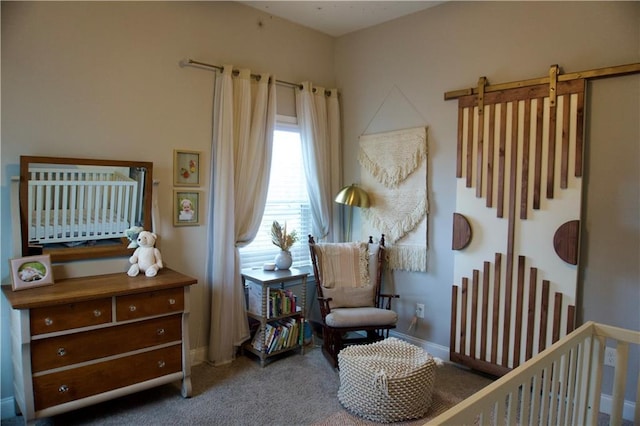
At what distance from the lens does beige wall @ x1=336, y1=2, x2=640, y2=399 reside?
2525mm

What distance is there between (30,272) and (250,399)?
1.51 metres

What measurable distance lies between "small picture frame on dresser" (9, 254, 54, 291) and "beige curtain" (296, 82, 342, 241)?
2150 mm

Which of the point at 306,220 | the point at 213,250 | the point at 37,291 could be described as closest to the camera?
the point at 37,291

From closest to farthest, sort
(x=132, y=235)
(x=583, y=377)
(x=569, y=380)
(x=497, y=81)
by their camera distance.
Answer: (x=569, y=380), (x=583, y=377), (x=132, y=235), (x=497, y=81)

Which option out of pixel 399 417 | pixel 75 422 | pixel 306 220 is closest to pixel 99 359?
pixel 75 422

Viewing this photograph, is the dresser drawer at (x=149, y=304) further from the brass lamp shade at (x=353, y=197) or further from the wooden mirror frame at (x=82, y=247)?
the brass lamp shade at (x=353, y=197)

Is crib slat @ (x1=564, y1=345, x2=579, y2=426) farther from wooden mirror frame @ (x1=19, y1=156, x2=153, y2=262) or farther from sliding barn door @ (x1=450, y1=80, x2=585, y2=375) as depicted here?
wooden mirror frame @ (x1=19, y1=156, x2=153, y2=262)

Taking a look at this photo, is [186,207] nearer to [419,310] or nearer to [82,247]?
[82,247]

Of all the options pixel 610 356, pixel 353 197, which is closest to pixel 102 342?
pixel 353 197

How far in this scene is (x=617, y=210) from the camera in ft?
8.39

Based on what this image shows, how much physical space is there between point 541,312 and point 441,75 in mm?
1911

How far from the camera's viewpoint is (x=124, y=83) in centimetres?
283

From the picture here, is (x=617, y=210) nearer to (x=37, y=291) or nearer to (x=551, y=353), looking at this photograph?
(x=551, y=353)

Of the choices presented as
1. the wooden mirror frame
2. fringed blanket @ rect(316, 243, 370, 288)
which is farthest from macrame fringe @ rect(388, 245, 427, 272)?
the wooden mirror frame
